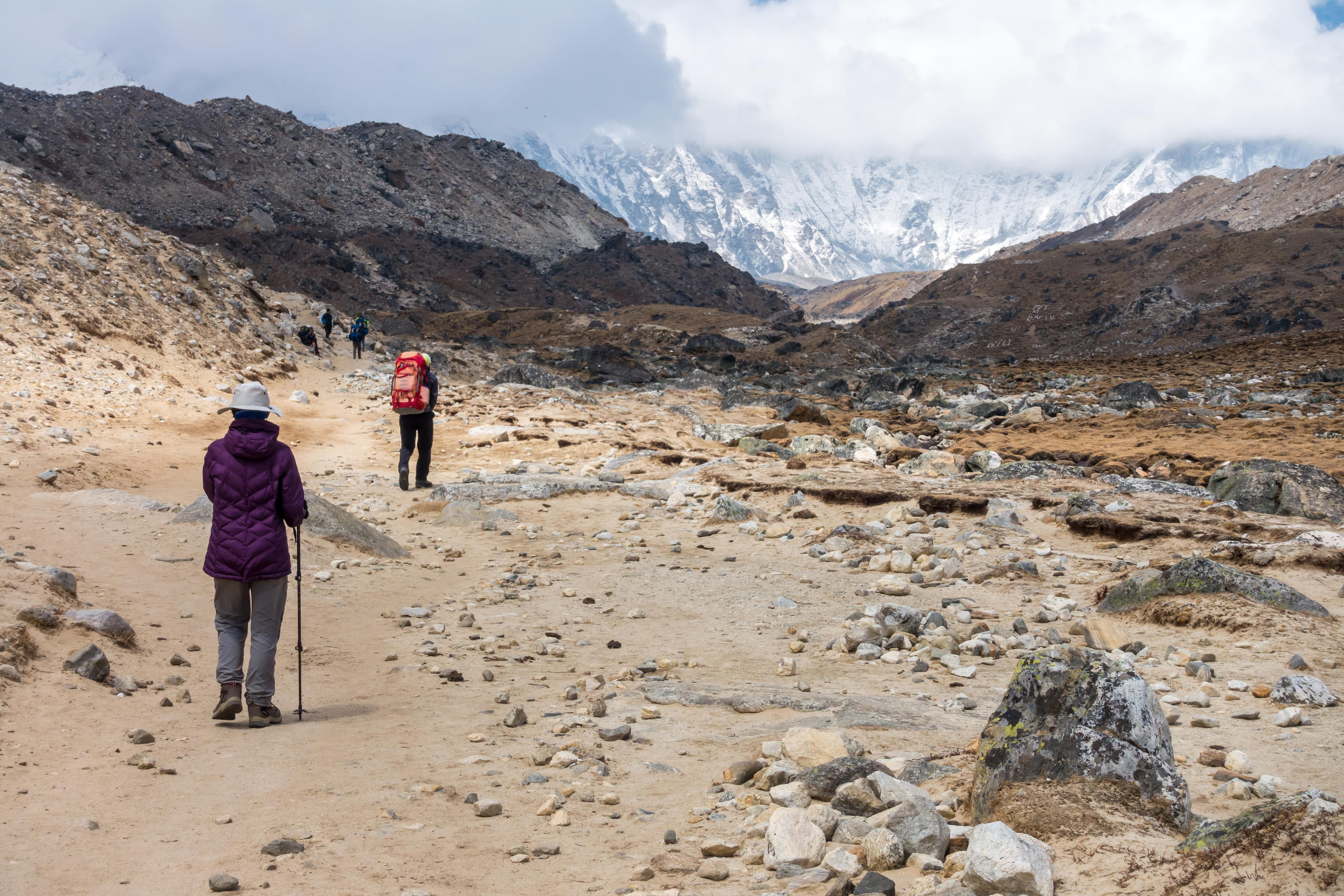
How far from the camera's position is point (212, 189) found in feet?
243

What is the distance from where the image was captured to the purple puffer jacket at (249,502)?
495 centimetres

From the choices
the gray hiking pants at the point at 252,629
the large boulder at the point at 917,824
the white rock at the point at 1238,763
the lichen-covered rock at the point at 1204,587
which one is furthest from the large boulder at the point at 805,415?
the large boulder at the point at 917,824

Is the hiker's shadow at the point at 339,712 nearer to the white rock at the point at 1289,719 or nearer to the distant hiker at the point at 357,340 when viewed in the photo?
the white rock at the point at 1289,719

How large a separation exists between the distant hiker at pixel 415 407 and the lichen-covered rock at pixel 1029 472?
7995 mm

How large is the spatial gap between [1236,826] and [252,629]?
4770mm

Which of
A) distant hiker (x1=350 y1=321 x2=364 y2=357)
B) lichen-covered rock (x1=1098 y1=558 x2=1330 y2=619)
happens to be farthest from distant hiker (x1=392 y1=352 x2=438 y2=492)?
distant hiker (x1=350 y1=321 x2=364 y2=357)

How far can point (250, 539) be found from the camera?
16.3 feet

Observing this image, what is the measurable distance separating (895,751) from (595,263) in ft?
286

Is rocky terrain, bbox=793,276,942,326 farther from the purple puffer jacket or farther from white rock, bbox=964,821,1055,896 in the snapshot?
white rock, bbox=964,821,1055,896

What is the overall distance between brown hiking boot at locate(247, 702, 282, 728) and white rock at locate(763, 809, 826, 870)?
297 centimetres

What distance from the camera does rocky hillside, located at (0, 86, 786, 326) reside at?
6550 centimetres

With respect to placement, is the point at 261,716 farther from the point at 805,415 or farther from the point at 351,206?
the point at 351,206

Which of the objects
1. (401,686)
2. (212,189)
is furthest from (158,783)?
(212,189)

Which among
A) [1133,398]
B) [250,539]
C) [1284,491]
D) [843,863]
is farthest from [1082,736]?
[1133,398]
